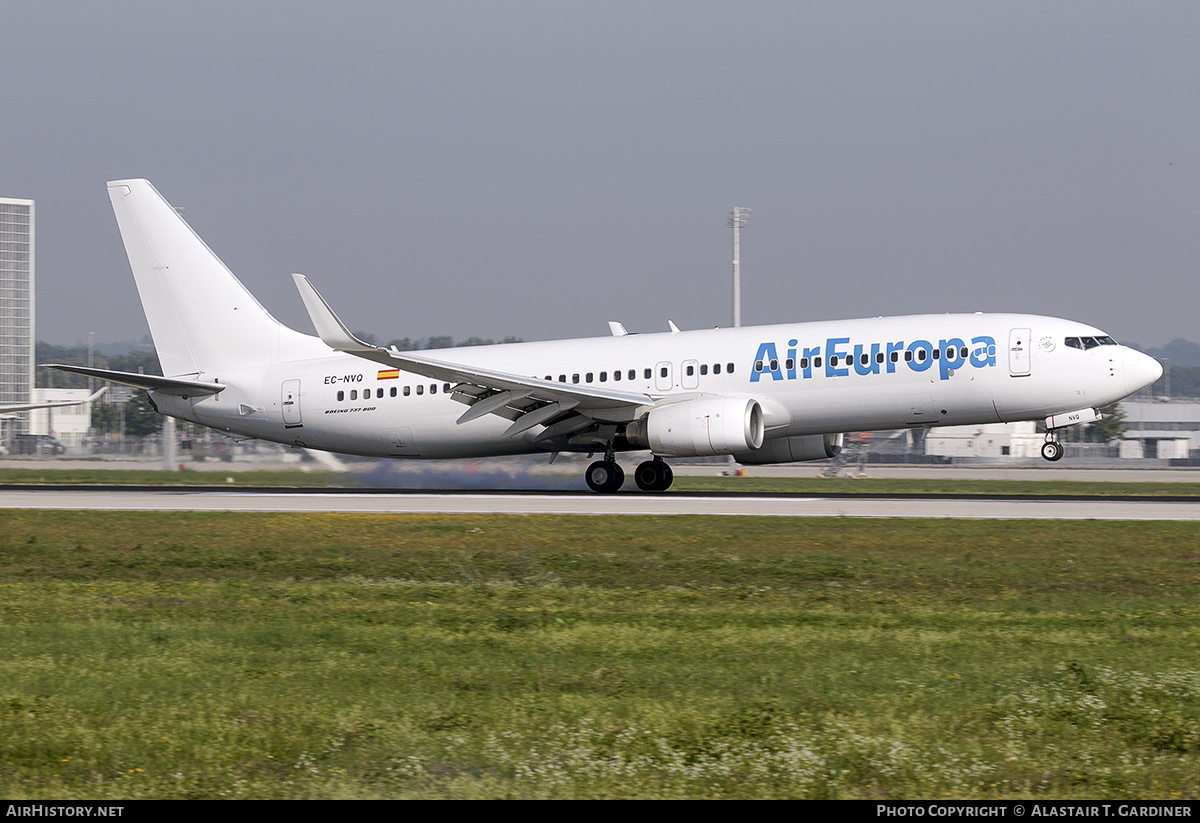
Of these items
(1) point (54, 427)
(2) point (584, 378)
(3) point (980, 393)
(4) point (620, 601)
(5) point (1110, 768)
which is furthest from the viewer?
(1) point (54, 427)

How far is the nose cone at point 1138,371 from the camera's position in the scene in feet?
88.1

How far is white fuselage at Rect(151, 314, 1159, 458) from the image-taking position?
1061 inches

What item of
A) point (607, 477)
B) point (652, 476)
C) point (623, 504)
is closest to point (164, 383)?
point (607, 477)

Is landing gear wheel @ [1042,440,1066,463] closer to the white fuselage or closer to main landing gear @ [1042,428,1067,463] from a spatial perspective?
main landing gear @ [1042,428,1067,463]

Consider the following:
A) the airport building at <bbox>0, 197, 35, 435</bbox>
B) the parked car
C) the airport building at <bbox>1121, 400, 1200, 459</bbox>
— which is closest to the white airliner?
the parked car

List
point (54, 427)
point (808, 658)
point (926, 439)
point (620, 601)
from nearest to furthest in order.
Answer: point (808, 658)
point (620, 601)
point (926, 439)
point (54, 427)

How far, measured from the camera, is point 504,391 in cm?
2825

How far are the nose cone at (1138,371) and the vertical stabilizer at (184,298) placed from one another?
21.5 m

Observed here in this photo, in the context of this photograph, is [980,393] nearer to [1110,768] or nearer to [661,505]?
[661,505]

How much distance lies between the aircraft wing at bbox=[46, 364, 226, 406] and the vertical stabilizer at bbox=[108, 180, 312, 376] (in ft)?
2.53

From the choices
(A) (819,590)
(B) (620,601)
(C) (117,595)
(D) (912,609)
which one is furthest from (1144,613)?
(C) (117,595)

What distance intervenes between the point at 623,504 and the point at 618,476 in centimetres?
408

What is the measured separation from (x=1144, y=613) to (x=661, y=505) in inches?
547

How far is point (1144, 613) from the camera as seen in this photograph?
1212 centimetres
